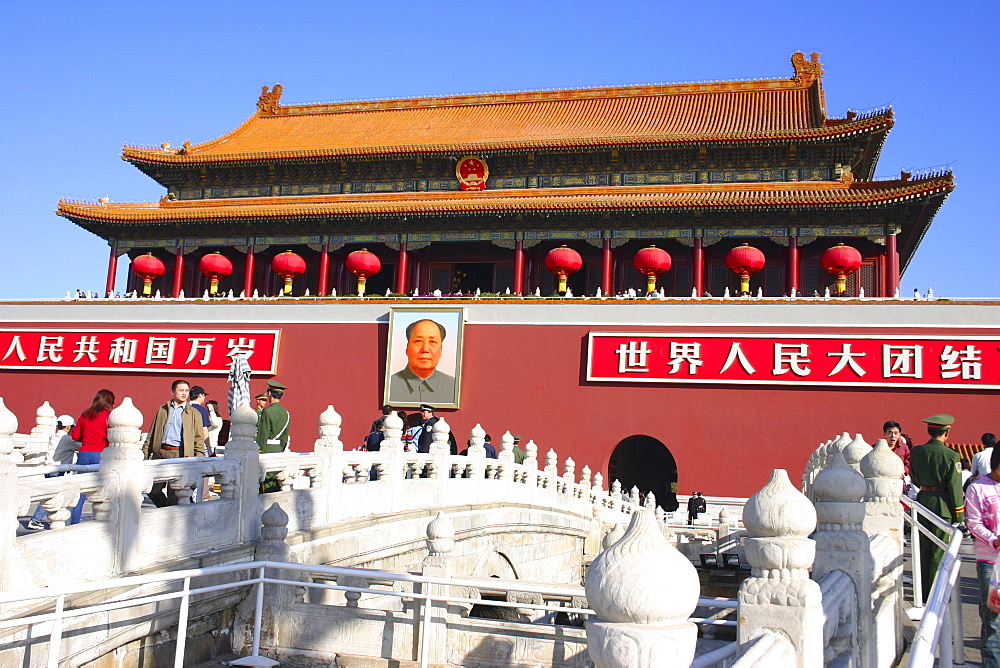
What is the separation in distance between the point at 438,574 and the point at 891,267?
15.5 meters

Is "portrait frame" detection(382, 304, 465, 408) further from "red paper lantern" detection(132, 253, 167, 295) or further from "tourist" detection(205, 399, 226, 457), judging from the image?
"red paper lantern" detection(132, 253, 167, 295)

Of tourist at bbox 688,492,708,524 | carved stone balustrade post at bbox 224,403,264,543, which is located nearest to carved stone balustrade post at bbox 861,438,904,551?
carved stone balustrade post at bbox 224,403,264,543

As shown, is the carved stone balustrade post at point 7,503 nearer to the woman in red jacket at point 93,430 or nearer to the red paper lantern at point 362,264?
the woman in red jacket at point 93,430

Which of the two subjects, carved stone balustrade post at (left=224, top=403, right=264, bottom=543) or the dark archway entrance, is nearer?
carved stone balustrade post at (left=224, top=403, right=264, bottom=543)

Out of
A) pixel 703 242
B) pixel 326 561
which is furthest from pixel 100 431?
pixel 703 242

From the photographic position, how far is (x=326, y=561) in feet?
25.1

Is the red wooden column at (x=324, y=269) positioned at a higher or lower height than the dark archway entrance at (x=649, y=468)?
higher

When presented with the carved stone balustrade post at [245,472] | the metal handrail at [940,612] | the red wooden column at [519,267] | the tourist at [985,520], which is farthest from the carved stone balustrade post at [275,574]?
the red wooden column at [519,267]

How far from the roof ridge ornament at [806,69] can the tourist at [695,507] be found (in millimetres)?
12676

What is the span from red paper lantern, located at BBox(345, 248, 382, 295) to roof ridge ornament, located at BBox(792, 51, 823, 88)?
1218 centimetres

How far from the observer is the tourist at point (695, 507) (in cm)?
1622

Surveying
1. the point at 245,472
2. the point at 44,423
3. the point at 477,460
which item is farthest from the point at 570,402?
the point at 245,472

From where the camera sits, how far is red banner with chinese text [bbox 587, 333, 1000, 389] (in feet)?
52.5

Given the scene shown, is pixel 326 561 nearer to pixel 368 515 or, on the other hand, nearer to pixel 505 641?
pixel 368 515
